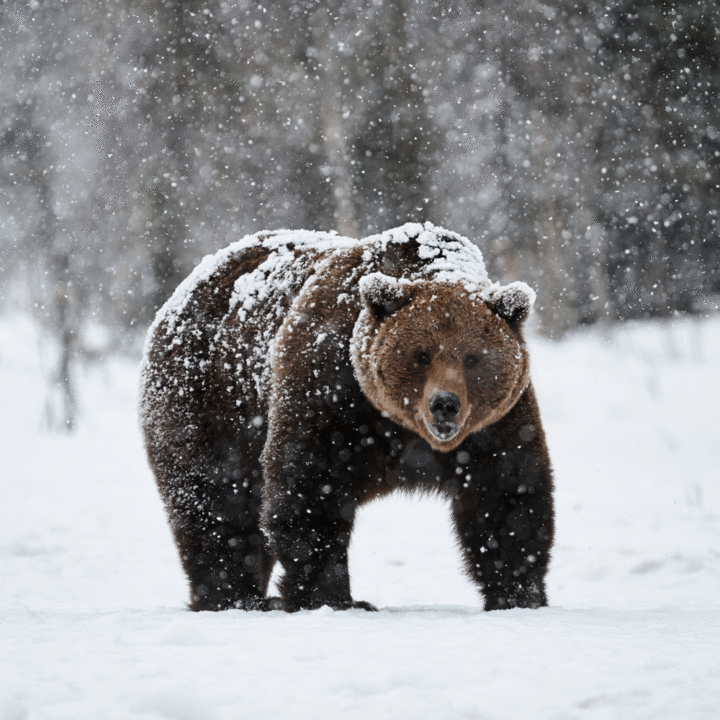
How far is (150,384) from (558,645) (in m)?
3.08

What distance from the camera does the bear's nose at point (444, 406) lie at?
304cm

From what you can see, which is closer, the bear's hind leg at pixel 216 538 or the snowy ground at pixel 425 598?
the snowy ground at pixel 425 598

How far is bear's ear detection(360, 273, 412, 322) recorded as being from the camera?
132 inches

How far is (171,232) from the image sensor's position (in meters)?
13.1

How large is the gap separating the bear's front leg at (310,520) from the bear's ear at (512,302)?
996mm

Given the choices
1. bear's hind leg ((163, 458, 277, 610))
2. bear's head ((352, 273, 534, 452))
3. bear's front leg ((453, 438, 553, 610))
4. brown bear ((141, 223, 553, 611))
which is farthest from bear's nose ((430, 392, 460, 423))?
bear's hind leg ((163, 458, 277, 610))

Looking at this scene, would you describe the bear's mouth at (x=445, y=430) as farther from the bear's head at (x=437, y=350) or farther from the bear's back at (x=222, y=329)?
the bear's back at (x=222, y=329)

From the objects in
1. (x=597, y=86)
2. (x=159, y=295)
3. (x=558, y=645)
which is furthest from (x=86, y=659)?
(x=159, y=295)

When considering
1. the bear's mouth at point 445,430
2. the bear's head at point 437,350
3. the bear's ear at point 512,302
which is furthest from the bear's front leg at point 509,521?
the bear's ear at point 512,302

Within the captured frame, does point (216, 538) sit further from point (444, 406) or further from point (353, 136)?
point (353, 136)

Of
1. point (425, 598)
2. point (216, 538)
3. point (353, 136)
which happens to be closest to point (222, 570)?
point (216, 538)

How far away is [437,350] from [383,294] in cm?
35

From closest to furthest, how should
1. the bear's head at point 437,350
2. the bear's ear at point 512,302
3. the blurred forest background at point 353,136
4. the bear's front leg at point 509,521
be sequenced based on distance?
the bear's head at point 437,350 < the bear's ear at point 512,302 < the bear's front leg at point 509,521 < the blurred forest background at point 353,136

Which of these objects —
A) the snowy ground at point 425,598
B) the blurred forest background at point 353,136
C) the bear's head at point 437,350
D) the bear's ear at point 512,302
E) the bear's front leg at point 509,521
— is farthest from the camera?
the blurred forest background at point 353,136
